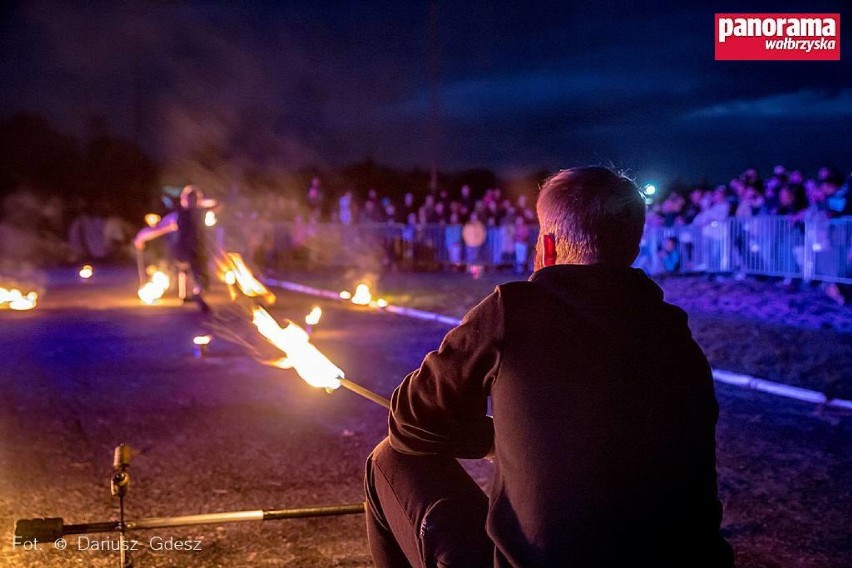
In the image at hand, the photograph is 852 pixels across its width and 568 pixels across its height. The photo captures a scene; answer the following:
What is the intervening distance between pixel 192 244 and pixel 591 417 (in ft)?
46.9

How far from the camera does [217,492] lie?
5.21 meters

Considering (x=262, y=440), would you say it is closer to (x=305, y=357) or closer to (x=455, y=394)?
(x=305, y=357)

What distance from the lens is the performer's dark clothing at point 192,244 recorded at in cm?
1548

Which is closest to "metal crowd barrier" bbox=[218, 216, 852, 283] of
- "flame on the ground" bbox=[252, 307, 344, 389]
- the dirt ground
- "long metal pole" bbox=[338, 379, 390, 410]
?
the dirt ground

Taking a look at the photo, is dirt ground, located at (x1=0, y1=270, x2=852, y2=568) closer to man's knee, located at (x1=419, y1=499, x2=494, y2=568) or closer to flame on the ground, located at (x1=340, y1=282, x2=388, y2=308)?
flame on the ground, located at (x1=340, y1=282, x2=388, y2=308)

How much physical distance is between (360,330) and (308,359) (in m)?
9.69

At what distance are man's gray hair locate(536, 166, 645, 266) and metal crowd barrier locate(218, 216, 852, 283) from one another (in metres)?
15.2

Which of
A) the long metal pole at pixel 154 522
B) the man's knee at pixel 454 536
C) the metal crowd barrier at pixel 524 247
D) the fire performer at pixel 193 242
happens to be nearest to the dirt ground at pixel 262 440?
the long metal pole at pixel 154 522

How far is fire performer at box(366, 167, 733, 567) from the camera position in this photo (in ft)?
6.96

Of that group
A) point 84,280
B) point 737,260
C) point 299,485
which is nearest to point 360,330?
point 299,485

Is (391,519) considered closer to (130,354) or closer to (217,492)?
(217,492)

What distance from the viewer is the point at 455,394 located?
91.4 inches

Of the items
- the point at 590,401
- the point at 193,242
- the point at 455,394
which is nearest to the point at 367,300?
the point at 193,242

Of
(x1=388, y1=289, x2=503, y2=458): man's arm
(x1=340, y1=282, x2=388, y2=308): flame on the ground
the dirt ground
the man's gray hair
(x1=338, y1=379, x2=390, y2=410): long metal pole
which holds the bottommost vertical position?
the dirt ground
